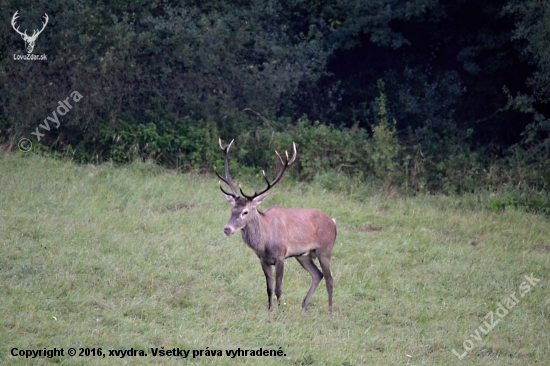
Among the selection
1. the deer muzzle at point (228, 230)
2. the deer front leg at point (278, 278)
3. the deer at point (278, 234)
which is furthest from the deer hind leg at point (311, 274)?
the deer muzzle at point (228, 230)

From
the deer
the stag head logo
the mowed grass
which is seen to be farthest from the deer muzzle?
the stag head logo

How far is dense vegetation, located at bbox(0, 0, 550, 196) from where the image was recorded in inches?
582

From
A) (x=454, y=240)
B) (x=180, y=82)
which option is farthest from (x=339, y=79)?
(x=454, y=240)

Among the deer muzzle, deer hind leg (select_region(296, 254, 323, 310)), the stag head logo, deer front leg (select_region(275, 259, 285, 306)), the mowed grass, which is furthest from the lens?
the stag head logo

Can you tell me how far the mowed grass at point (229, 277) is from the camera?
23.5 ft

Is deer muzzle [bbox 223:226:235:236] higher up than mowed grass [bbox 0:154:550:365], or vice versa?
deer muzzle [bbox 223:226:235:236]

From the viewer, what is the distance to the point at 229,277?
30.0ft

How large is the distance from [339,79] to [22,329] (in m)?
13.2

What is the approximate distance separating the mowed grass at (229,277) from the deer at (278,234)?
0.42 meters

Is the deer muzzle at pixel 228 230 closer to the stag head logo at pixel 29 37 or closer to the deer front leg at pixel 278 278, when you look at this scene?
the deer front leg at pixel 278 278

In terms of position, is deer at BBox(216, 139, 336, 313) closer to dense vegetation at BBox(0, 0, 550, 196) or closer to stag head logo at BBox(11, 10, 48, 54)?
dense vegetation at BBox(0, 0, 550, 196)

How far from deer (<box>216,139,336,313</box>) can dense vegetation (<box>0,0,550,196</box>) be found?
5949 millimetres

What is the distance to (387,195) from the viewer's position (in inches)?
557

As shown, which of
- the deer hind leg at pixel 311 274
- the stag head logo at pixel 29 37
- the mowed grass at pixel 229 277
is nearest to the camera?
the mowed grass at pixel 229 277
